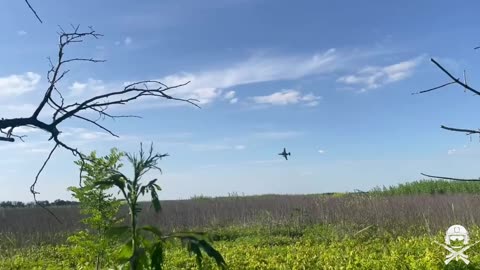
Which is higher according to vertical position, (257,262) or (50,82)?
(50,82)

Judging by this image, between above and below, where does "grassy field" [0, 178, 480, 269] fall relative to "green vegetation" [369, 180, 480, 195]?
below

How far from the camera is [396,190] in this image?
28.0 meters

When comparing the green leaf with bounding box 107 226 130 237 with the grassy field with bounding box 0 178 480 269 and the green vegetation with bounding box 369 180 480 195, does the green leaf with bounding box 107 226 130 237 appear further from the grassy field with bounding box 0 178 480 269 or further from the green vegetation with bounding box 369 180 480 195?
the green vegetation with bounding box 369 180 480 195

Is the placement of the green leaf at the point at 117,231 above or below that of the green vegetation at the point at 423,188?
below

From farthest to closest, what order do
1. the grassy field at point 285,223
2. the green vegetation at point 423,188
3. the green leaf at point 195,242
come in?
the green vegetation at point 423,188
the grassy field at point 285,223
the green leaf at point 195,242

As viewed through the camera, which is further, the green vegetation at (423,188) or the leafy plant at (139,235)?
the green vegetation at (423,188)

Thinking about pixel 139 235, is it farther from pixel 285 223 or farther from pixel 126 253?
pixel 285 223

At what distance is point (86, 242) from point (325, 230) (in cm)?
1082

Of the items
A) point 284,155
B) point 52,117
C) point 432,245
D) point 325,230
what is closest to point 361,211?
point 325,230

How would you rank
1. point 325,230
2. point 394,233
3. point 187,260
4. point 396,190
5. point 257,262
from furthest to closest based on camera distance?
point 396,190 < point 325,230 < point 394,233 < point 187,260 < point 257,262

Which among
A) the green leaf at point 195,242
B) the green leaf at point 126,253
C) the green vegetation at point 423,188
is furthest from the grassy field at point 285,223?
the green vegetation at point 423,188

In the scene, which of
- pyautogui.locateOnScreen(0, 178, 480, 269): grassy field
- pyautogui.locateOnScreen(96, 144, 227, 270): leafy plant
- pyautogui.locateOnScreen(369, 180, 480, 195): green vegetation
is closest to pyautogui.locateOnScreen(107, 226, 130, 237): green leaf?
pyautogui.locateOnScreen(96, 144, 227, 270): leafy plant

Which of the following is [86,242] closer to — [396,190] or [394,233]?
[394,233]

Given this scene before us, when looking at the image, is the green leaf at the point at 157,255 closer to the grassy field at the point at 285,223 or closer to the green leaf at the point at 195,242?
the green leaf at the point at 195,242
